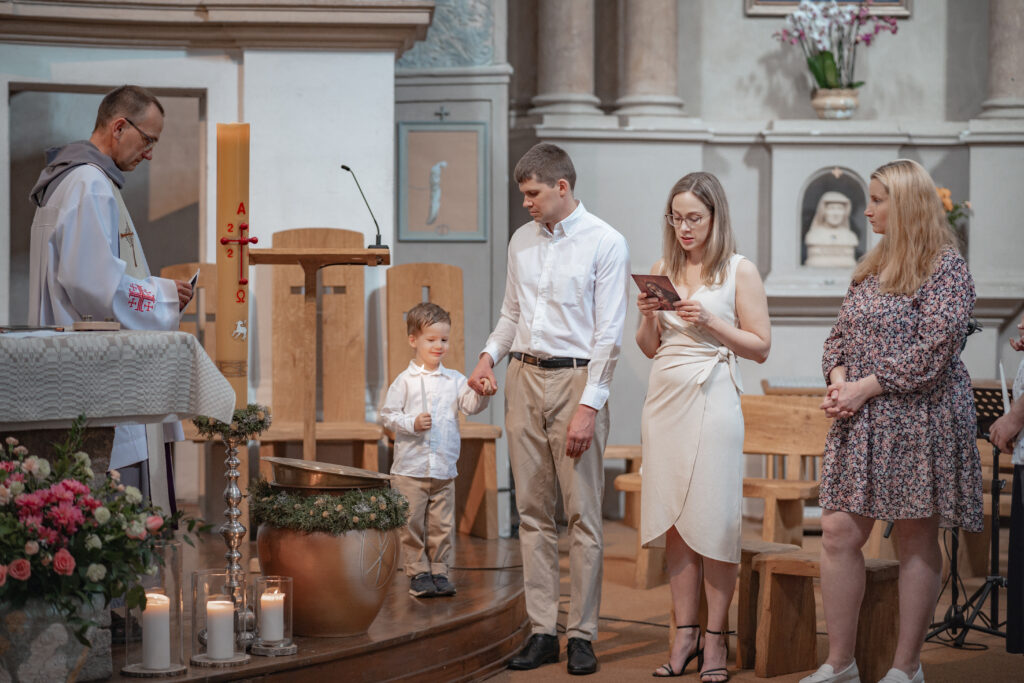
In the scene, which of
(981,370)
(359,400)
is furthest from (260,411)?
(981,370)

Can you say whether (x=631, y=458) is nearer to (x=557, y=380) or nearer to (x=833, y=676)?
(x=557, y=380)

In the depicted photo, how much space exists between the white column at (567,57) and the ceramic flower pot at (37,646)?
5.44 m

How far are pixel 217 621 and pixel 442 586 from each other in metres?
1.18

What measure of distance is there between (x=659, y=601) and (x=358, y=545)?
2.26m

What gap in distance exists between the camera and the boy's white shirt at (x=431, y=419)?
4.60 meters

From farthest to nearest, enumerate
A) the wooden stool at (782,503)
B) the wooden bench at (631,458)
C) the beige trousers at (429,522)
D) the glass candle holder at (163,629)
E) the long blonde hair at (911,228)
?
1. the wooden bench at (631,458)
2. the wooden stool at (782,503)
3. the beige trousers at (429,522)
4. the long blonde hair at (911,228)
5. the glass candle holder at (163,629)

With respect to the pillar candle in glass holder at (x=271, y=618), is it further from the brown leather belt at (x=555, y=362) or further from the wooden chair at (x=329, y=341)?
the wooden chair at (x=329, y=341)

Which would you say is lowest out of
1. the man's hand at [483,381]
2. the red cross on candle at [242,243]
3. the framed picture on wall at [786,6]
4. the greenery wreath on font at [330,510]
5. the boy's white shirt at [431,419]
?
the greenery wreath on font at [330,510]

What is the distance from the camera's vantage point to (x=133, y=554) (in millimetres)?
2789

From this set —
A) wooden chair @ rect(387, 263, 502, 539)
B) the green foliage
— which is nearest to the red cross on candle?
the green foliage

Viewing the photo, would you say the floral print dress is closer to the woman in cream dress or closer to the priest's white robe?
the woman in cream dress

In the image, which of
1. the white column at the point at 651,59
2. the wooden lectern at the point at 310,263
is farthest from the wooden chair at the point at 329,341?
the white column at the point at 651,59

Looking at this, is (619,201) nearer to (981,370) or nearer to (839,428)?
(981,370)

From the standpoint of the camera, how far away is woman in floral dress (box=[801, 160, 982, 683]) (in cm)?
357
